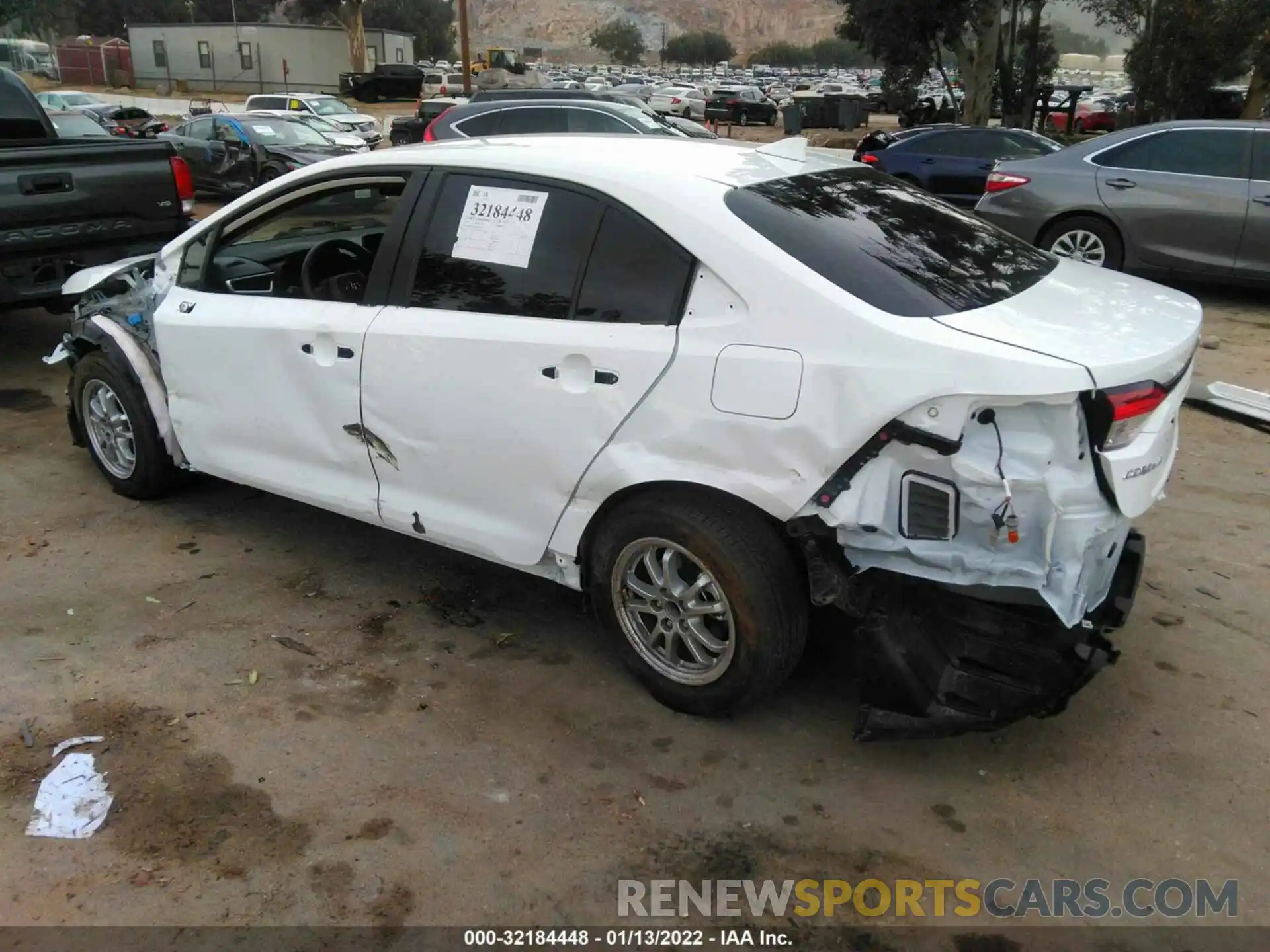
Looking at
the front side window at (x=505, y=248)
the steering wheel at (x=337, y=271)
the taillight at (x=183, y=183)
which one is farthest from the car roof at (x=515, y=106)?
the front side window at (x=505, y=248)

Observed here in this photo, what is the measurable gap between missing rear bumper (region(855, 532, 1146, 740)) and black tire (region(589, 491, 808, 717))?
9.4 inches

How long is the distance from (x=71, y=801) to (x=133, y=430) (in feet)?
7.28

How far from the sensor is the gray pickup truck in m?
6.39

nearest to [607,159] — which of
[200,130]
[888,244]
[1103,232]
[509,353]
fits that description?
[509,353]

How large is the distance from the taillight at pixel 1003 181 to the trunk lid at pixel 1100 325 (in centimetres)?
623

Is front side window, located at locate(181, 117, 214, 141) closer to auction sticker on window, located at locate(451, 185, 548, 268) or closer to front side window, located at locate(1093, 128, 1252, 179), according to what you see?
front side window, located at locate(1093, 128, 1252, 179)

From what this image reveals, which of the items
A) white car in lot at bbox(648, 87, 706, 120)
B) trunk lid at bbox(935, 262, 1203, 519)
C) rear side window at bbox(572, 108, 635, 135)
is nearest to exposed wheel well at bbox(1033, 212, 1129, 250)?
trunk lid at bbox(935, 262, 1203, 519)

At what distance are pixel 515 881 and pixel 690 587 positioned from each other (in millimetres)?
990

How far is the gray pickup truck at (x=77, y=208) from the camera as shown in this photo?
252 inches

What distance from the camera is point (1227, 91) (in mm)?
25859

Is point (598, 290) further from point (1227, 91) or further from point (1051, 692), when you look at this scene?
point (1227, 91)

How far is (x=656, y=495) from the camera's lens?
3.17 metres

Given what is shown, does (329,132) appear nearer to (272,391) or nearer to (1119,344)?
(272,391)

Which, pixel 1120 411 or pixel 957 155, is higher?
pixel 957 155
